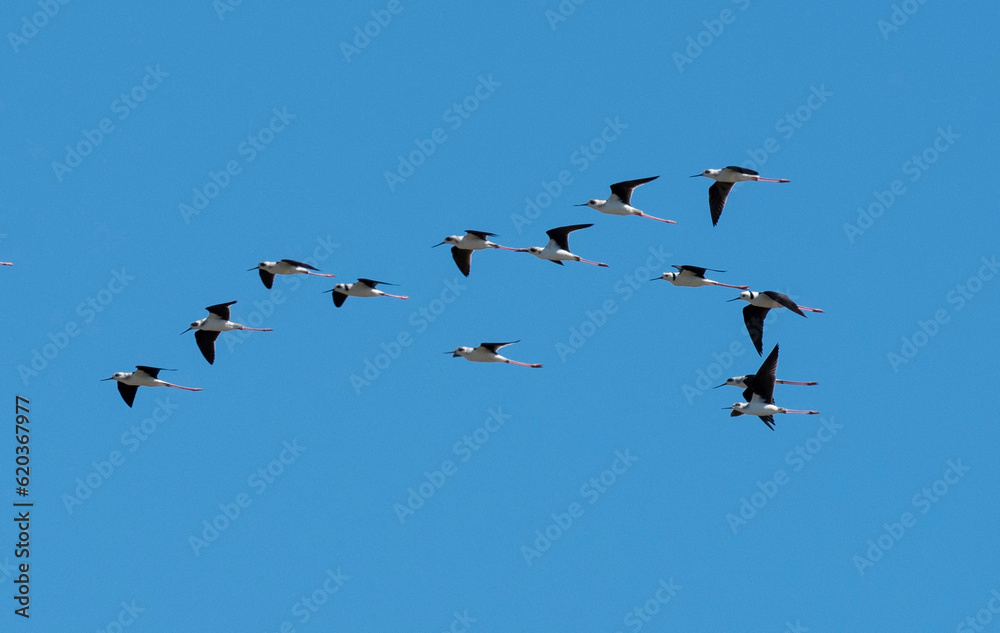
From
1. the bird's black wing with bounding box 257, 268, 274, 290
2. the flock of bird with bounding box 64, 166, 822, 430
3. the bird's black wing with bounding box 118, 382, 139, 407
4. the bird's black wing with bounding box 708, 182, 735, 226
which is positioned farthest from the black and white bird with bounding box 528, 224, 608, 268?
the bird's black wing with bounding box 118, 382, 139, 407

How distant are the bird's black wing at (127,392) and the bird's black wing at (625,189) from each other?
30.6 ft

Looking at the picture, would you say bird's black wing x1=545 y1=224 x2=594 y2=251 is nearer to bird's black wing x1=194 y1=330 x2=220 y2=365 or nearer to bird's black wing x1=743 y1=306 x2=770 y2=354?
bird's black wing x1=743 y1=306 x2=770 y2=354

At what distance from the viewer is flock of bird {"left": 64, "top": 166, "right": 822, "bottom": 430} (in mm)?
29297

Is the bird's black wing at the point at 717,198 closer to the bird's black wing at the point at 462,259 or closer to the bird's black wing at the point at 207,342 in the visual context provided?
the bird's black wing at the point at 462,259

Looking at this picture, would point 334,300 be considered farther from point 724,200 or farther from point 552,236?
point 724,200

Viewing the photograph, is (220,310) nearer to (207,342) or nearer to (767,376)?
(207,342)

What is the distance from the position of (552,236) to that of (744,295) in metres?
3.54

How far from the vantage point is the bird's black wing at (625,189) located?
97.8ft

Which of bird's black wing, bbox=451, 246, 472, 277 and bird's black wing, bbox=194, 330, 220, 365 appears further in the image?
bird's black wing, bbox=194, 330, 220, 365

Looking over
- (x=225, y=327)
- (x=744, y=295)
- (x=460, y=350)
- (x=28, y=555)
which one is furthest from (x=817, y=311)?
(x=28, y=555)

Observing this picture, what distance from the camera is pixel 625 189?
2995 centimetres

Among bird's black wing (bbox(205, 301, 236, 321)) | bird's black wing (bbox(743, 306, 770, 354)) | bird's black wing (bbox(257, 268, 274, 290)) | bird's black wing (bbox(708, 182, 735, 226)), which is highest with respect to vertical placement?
bird's black wing (bbox(708, 182, 735, 226))

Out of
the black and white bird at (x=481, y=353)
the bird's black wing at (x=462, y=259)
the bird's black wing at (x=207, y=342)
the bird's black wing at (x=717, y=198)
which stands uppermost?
the bird's black wing at (x=717, y=198)

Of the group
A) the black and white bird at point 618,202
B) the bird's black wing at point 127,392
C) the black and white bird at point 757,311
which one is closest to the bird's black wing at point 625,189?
the black and white bird at point 618,202
